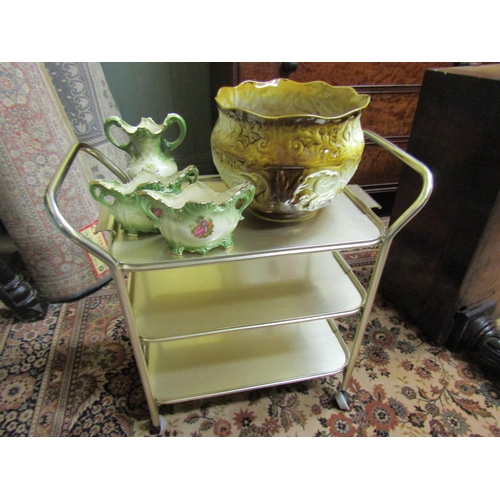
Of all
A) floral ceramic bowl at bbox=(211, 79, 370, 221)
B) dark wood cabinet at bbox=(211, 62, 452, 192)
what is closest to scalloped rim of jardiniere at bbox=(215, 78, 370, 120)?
floral ceramic bowl at bbox=(211, 79, 370, 221)

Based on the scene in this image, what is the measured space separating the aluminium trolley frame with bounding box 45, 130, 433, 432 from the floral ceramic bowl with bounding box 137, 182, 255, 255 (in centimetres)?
2

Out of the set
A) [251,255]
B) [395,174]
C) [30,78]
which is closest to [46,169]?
[30,78]

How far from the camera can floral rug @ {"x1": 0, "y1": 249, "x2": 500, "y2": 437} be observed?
903 mm

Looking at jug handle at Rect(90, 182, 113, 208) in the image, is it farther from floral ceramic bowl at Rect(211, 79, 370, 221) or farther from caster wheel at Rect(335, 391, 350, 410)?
caster wheel at Rect(335, 391, 350, 410)

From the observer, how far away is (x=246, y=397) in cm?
97

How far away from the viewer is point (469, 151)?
0.86m

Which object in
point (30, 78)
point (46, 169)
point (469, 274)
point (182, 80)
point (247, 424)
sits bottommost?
point (247, 424)

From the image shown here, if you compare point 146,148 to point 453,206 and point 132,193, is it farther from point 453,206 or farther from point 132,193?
point 453,206

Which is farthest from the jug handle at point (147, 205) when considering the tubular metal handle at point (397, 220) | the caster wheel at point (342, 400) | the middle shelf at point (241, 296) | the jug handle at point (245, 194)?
the caster wheel at point (342, 400)

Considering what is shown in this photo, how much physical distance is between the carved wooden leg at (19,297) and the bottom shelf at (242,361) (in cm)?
51

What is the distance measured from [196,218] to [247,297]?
1.15 feet

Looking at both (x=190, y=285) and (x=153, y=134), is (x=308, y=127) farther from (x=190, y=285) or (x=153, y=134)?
(x=190, y=285)

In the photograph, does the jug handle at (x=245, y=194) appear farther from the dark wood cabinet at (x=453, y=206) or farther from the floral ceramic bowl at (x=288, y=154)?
the dark wood cabinet at (x=453, y=206)

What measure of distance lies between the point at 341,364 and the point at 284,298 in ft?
0.82
